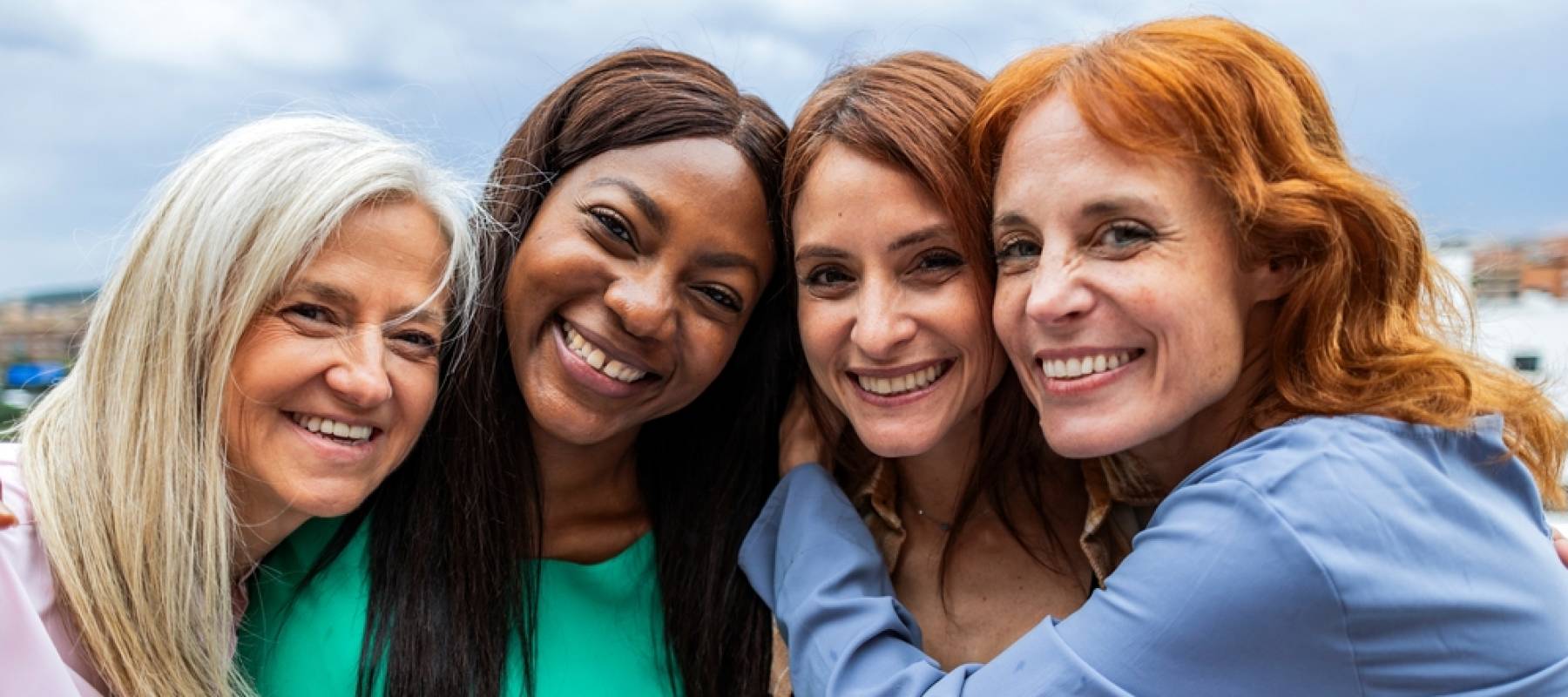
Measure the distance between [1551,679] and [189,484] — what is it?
93.8 inches

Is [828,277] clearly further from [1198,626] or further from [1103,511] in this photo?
[1198,626]

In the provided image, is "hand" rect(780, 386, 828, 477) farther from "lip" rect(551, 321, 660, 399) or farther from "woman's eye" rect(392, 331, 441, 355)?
"woman's eye" rect(392, 331, 441, 355)

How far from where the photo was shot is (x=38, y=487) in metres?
2.10

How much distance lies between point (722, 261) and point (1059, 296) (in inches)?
34.3

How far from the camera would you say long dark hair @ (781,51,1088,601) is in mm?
2361

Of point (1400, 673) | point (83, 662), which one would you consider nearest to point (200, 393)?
point (83, 662)

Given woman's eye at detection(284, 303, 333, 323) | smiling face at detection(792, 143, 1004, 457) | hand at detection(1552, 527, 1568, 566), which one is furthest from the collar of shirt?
woman's eye at detection(284, 303, 333, 323)

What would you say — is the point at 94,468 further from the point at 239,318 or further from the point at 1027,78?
the point at 1027,78

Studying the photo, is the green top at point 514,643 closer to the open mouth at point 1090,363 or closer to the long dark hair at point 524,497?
the long dark hair at point 524,497

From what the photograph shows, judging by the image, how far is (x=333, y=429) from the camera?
2291 millimetres

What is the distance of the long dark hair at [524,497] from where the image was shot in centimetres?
259

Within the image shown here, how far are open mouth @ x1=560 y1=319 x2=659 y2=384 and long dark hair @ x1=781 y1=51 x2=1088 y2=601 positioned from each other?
49 centimetres

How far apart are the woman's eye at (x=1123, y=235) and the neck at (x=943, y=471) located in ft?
2.37

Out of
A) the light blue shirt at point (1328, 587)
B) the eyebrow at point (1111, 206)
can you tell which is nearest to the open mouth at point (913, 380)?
the eyebrow at point (1111, 206)
